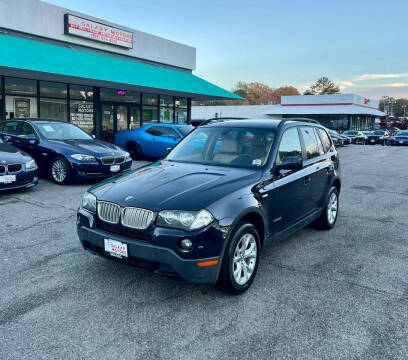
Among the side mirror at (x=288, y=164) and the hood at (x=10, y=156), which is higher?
the side mirror at (x=288, y=164)

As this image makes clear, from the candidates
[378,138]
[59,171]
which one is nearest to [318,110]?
[378,138]

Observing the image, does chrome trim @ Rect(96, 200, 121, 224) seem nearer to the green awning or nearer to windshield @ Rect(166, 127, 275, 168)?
windshield @ Rect(166, 127, 275, 168)

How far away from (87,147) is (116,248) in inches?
260

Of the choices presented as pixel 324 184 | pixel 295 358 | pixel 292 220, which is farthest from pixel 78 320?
pixel 324 184

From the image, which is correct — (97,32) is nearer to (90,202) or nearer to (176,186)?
(90,202)

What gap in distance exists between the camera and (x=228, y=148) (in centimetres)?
473

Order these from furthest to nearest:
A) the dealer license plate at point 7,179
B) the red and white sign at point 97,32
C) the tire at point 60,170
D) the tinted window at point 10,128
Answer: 1. the red and white sign at point 97,32
2. the tinted window at point 10,128
3. the tire at point 60,170
4. the dealer license plate at point 7,179

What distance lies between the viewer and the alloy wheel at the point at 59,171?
9.26 meters

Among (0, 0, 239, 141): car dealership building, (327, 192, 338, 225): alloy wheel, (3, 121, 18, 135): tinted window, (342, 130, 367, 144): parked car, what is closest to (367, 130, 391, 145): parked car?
(342, 130, 367, 144): parked car

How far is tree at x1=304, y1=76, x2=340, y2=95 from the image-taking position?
110 meters

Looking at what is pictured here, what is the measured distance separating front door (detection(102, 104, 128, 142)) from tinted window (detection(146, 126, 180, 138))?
20.3 feet

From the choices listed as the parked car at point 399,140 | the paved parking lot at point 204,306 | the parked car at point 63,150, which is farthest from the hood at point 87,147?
the parked car at point 399,140

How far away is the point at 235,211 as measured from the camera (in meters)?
3.53

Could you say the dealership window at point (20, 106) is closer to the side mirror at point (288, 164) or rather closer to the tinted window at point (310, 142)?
the tinted window at point (310, 142)
